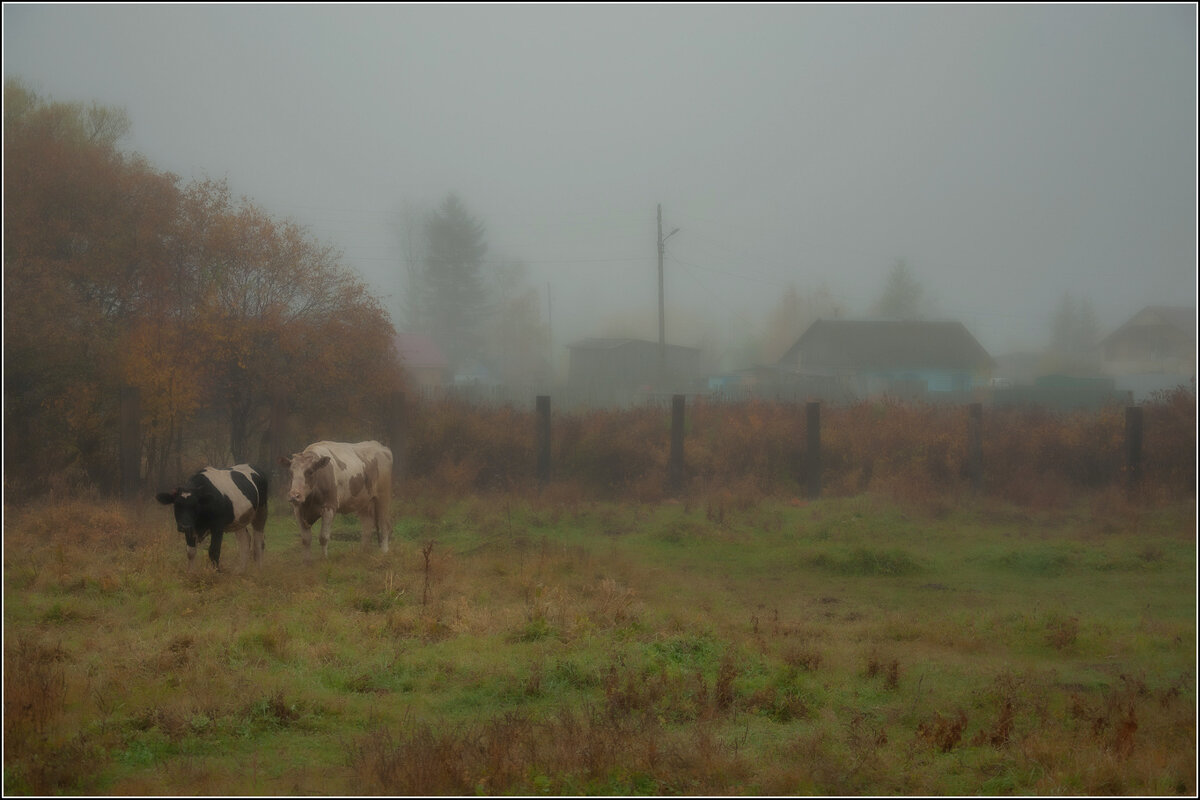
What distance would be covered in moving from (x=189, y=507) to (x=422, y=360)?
11502 millimetres

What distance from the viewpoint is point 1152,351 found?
18141mm

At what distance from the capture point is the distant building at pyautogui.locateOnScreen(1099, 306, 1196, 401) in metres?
16.7

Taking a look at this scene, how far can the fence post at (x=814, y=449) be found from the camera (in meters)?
19.8

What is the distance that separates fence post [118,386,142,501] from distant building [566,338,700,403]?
412 inches

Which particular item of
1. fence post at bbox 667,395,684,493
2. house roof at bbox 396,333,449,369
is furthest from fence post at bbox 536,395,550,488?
house roof at bbox 396,333,449,369

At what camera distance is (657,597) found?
36.8 ft

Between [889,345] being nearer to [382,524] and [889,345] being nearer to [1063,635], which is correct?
[382,524]

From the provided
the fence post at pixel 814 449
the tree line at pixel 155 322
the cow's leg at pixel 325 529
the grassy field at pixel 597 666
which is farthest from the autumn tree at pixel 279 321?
the fence post at pixel 814 449

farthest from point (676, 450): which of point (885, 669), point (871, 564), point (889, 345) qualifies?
point (885, 669)

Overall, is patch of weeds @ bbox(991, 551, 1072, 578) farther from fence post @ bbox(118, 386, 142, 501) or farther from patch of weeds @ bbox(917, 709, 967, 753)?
fence post @ bbox(118, 386, 142, 501)

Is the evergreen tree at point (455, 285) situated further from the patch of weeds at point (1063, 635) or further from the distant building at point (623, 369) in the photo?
the patch of weeds at point (1063, 635)

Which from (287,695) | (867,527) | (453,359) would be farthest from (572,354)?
(287,695)

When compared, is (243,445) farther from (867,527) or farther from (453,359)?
(867,527)

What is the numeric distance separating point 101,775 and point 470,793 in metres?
2.22
